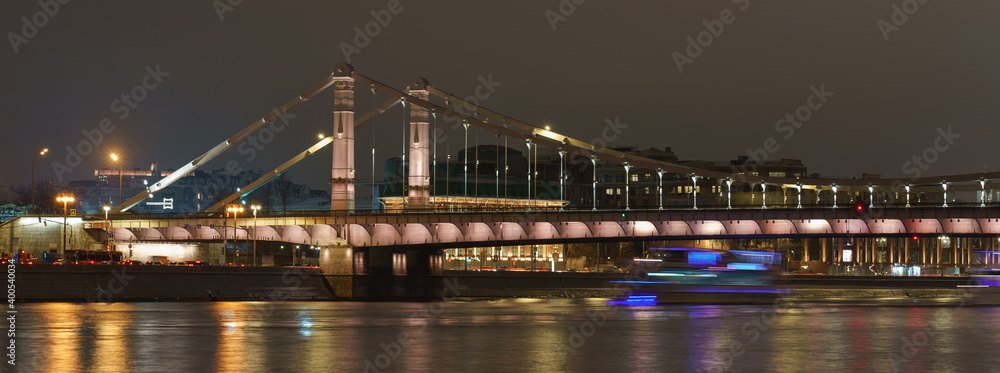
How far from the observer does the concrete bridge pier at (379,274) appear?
9412cm

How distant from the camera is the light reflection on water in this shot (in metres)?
25.0

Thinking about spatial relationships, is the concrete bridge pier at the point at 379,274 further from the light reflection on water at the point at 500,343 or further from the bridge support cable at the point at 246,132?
the light reflection on water at the point at 500,343

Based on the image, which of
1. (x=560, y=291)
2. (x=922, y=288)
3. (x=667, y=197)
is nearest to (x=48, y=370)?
(x=560, y=291)

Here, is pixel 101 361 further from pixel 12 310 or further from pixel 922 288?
pixel 922 288

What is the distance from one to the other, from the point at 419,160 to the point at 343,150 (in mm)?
8706

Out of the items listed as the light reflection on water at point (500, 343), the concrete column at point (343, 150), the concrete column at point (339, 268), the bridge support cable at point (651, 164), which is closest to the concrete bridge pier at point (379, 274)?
the concrete column at point (339, 268)

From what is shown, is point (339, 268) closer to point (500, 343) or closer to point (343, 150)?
point (343, 150)

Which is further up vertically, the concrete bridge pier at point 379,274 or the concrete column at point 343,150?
the concrete column at point 343,150

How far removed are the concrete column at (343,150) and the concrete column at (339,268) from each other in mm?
3370

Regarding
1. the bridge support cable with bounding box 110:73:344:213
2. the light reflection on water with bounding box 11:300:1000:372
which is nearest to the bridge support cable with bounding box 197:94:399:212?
the bridge support cable with bounding box 110:73:344:213

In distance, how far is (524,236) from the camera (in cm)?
9144

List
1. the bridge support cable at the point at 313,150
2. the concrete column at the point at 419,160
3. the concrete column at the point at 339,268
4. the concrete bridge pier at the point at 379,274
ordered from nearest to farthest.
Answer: the concrete column at the point at 339,268
the concrete bridge pier at the point at 379,274
the concrete column at the point at 419,160
the bridge support cable at the point at 313,150

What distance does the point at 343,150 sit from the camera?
3829 inches

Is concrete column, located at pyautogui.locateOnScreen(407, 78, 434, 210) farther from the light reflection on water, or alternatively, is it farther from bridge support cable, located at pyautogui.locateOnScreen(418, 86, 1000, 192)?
the light reflection on water
